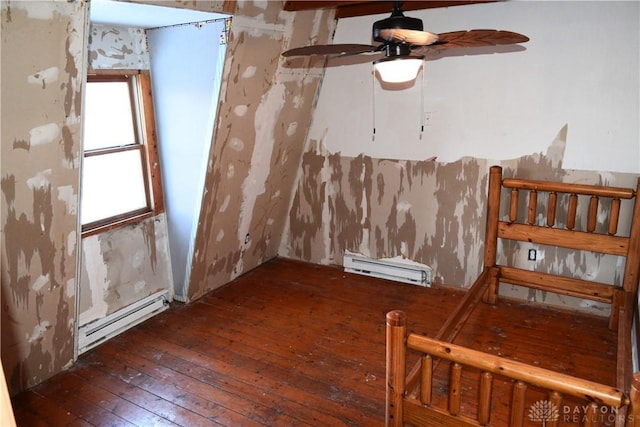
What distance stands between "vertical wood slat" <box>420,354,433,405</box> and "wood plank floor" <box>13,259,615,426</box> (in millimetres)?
687

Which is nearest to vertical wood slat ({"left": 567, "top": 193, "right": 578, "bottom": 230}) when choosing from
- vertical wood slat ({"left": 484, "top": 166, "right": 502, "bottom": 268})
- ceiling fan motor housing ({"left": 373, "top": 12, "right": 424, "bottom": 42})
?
vertical wood slat ({"left": 484, "top": 166, "right": 502, "bottom": 268})

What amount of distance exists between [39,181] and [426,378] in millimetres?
2076

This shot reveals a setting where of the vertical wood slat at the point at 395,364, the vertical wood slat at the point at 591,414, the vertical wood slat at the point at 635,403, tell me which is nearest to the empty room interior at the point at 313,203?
the vertical wood slat at the point at 395,364

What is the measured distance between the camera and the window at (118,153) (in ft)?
10.8

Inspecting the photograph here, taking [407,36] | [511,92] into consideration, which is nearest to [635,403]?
[407,36]

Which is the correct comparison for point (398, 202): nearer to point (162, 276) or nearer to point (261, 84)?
point (261, 84)

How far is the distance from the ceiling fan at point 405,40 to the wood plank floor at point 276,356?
1822 mm

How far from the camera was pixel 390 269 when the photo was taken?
430 cm

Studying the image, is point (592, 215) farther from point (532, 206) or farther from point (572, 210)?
point (532, 206)

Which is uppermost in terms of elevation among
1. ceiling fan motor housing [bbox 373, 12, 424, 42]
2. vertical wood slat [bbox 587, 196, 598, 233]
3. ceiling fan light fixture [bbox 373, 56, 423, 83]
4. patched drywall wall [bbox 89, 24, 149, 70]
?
patched drywall wall [bbox 89, 24, 149, 70]

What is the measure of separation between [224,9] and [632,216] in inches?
119

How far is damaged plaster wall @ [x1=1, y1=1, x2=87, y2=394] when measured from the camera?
2047 mm

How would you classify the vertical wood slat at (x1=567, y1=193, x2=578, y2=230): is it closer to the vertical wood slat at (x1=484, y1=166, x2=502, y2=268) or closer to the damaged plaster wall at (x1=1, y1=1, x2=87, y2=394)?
the vertical wood slat at (x1=484, y1=166, x2=502, y2=268)

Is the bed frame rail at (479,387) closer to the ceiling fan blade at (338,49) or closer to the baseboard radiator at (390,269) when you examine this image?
the ceiling fan blade at (338,49)
